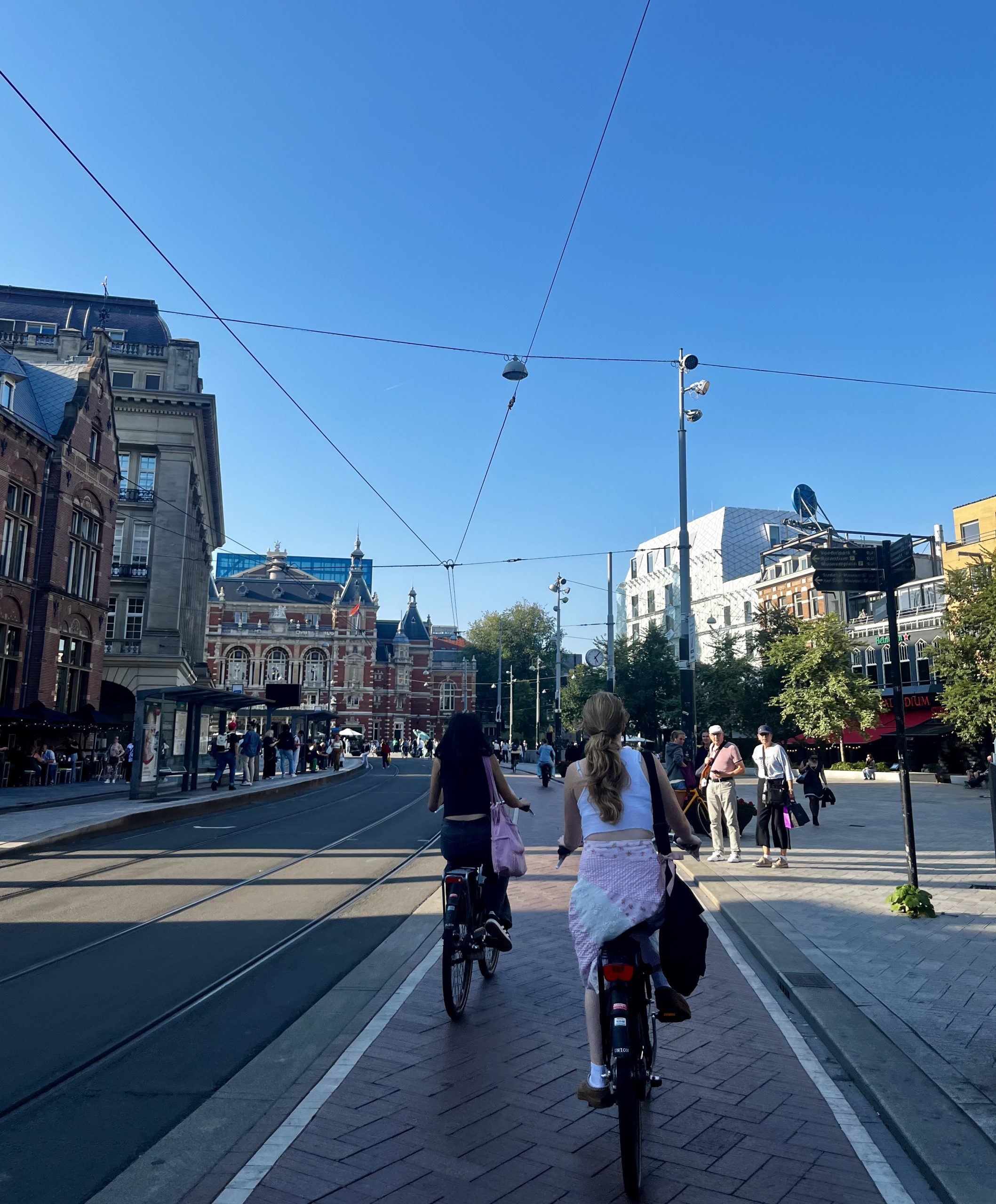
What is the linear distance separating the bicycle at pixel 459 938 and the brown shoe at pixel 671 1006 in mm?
1688

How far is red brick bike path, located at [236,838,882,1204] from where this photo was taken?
132 inches

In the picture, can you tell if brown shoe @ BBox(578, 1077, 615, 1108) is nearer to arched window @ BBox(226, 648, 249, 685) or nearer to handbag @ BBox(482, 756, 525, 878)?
handbag @ BBox(482, 756, 525, 878)

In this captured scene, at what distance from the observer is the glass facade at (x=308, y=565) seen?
106m

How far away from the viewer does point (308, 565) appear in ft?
365

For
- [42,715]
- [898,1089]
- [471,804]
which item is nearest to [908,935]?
[898,1089]

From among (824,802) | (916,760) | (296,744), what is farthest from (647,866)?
(916,760)

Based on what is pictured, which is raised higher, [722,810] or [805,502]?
[805,502]

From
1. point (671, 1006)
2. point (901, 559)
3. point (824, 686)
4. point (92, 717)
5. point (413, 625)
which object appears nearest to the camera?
point (671, 1006)

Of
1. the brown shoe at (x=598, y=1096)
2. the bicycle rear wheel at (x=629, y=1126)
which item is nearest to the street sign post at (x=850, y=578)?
the brown shoe at (x=598, y=1096)

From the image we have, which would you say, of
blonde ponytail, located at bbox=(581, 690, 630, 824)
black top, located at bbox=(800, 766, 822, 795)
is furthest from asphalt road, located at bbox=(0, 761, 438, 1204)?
black top, located at bbox=(800, 766, 822, 795)

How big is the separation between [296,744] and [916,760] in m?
29.1

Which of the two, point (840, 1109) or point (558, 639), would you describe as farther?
point (558, 639)

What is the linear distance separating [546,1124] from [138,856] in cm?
1054

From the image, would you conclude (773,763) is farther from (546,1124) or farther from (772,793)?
(546,1124)
